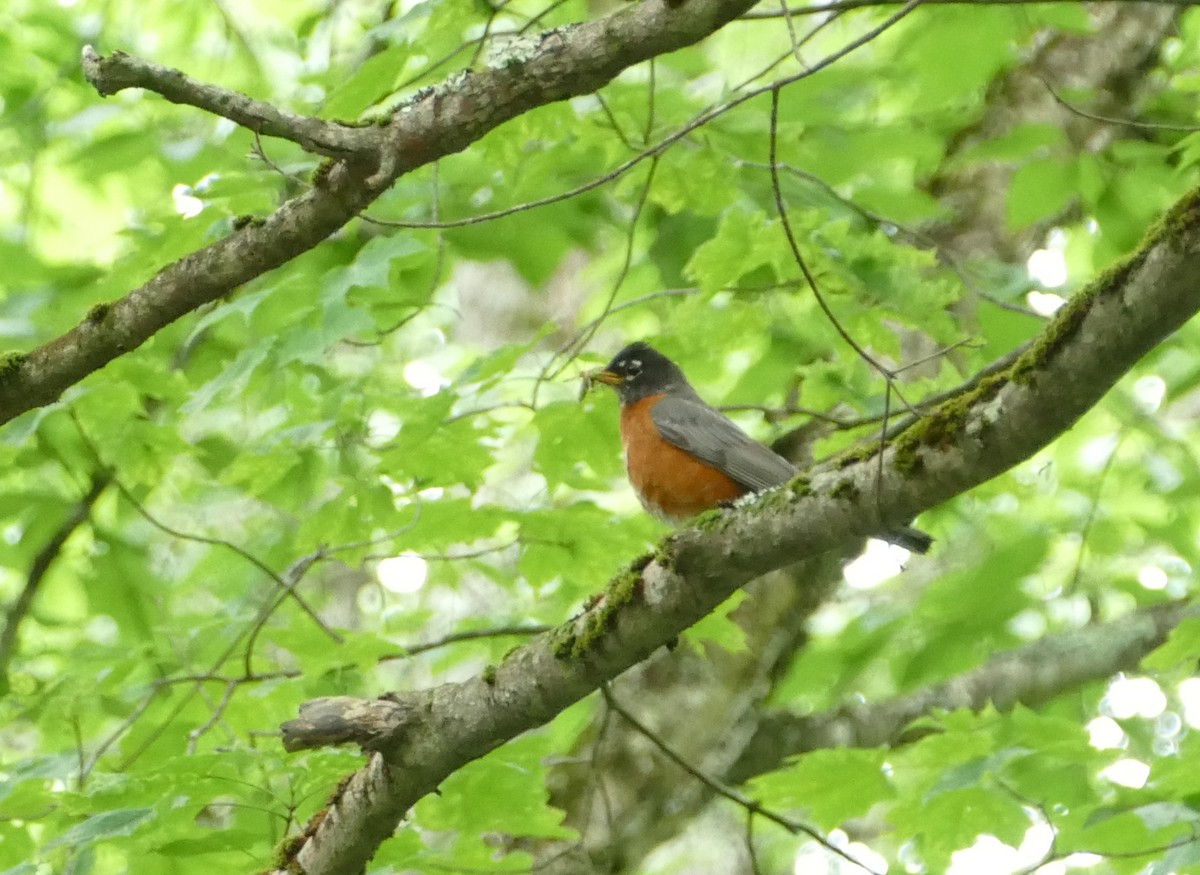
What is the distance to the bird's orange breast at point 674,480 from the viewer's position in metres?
4.95

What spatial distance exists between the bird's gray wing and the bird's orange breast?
42 mm

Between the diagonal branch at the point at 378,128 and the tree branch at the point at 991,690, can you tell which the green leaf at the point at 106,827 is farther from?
the tree branch at the point at 991,690

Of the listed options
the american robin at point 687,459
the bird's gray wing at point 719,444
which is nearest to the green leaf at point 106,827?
the american robin at point 687,459

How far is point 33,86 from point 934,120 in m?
4.11

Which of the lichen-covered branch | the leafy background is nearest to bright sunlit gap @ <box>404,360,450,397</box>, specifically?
the leafy background

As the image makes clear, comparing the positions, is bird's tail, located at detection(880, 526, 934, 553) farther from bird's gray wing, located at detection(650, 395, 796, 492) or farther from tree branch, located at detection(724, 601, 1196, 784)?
tree branch, located at detection(724, 601, 1196, 784)

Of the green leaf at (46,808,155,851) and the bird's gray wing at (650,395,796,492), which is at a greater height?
the bird's gray wing at (650,395,796,492)

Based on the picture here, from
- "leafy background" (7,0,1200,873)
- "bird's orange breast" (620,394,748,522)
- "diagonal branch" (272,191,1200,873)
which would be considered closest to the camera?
"diagonal branch" (272,191,1200,873)

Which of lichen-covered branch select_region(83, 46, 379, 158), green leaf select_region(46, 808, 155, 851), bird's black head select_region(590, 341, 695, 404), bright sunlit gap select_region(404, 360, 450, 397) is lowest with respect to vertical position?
green leaf select_region(46, 808, 155, 851)

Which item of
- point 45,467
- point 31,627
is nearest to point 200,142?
point 45,467

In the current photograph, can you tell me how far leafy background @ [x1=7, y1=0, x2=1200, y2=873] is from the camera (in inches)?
157

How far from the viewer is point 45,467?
222 inches

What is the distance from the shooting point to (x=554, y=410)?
4.68 meters

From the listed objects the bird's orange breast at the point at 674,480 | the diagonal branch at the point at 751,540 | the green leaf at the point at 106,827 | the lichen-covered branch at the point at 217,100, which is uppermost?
the bird's orange breast at the point at 674,480
